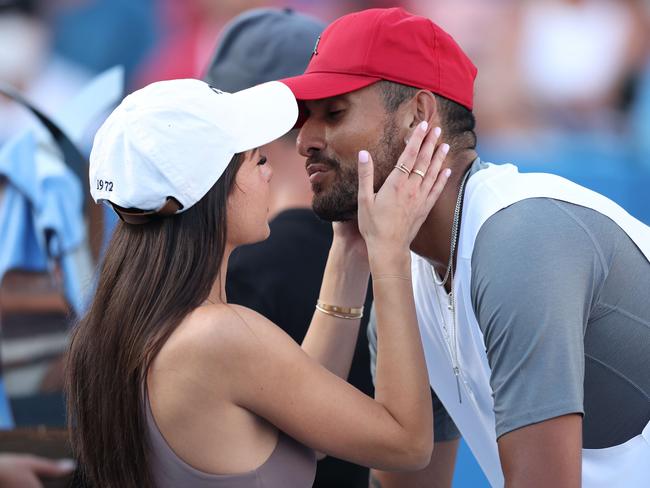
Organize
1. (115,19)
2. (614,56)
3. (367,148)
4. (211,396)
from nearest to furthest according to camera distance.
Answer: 1. (211,396)
2. (367,148)
3. (115,19)
4. (614,56)

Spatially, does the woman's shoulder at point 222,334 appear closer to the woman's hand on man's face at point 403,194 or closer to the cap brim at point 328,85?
the woman's hand on man's face at point 403,194

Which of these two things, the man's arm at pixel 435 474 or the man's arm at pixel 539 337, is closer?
the man's arm at pixel 539 337

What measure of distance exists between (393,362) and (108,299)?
535 millimetres

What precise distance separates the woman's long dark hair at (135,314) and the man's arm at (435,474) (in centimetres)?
91

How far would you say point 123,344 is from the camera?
169 centimetres

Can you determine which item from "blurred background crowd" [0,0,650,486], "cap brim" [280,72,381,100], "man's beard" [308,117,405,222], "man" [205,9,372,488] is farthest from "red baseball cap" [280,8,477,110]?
"blurred background crowd" [0,0,650,486]

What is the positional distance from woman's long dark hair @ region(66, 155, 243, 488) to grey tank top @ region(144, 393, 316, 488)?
2cm

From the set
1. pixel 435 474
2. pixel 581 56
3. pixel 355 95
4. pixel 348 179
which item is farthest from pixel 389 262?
pixel 581 56

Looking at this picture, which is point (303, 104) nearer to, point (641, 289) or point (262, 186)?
point (262, 186)

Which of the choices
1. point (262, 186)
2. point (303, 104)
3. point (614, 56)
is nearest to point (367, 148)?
point (303, 104)

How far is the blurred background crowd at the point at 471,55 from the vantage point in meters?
3.92

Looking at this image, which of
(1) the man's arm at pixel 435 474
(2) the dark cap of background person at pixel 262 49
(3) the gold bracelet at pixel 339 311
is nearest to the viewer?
(3) the gold bracelet at pixel 339 311

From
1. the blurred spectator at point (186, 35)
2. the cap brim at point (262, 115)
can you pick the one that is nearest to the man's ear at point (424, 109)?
the cap brim at point (262, 115)

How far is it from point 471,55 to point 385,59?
2.46 m
